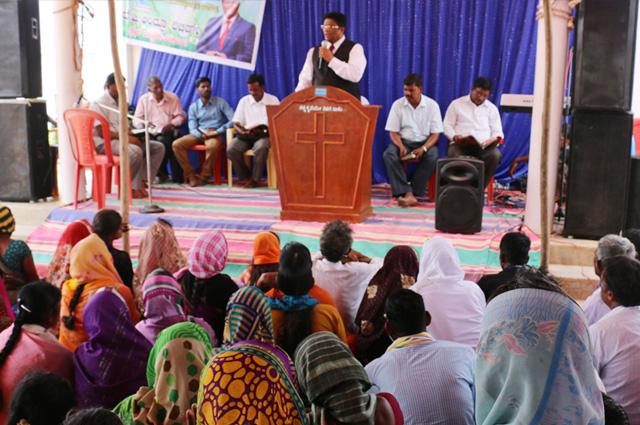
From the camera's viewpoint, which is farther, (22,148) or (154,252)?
(22,148)

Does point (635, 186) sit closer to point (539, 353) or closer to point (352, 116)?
point (352, 116)

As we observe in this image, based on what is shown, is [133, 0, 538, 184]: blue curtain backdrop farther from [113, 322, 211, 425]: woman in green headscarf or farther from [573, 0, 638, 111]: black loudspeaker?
[113, 322, 211, 425]: woman in green headscarf

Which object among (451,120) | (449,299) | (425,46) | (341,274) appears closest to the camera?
(449,299)

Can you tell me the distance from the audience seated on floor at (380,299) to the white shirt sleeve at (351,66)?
2.42 metres

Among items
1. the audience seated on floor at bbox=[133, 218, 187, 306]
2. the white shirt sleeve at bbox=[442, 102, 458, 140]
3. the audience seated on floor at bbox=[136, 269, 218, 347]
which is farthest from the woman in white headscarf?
the white shirt sleeve at bbox=[442, 102, 458, 140]

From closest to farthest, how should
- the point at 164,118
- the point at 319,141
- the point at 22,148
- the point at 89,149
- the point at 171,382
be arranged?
the point at 171,382
the point at 319,141
the point at 89,149
the point at 22,148
the point at 164,118

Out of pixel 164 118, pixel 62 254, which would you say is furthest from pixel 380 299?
pixel 164 118

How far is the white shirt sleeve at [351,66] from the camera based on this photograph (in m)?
4.84

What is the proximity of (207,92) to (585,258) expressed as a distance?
4.35 metres

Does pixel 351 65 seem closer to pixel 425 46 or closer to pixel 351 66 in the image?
pixel 351 66

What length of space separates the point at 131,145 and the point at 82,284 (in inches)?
135

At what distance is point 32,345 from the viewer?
2084mm

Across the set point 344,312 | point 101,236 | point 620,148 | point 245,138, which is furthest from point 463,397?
point 245,138

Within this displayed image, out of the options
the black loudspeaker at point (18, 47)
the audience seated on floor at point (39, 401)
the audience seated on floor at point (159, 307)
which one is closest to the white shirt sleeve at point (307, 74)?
the black loudspeaker at point (18, 47)
